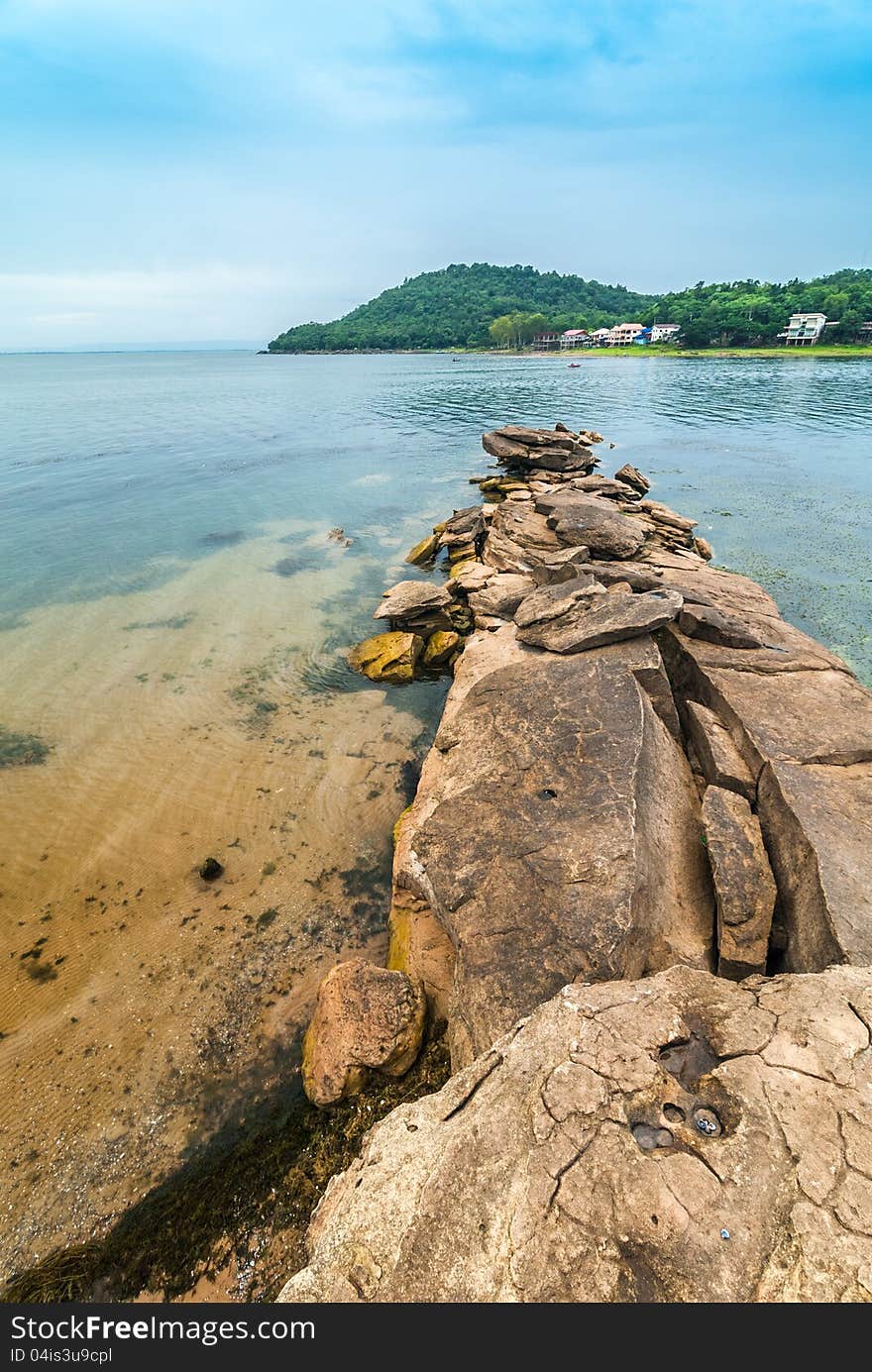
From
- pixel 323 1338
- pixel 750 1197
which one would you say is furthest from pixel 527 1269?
pixel 750 1197

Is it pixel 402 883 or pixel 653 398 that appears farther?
pixel 653 398

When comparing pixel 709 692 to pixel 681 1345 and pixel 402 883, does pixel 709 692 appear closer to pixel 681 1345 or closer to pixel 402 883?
pixel 402 883

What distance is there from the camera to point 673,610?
9234 millimetres

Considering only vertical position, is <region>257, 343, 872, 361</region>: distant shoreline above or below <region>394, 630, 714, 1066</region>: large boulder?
above

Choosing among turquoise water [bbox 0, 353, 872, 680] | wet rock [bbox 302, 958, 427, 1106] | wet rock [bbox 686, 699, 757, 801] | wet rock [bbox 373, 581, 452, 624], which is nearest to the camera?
wet rock [bbox 302, 958, 427, 1106]

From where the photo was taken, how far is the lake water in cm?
620

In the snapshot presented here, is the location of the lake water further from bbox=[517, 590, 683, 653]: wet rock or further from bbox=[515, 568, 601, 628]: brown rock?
bbox=[517, 590, 683, 653]: wet rock

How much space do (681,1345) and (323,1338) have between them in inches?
62.7

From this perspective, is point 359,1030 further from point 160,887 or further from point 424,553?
point 424,553

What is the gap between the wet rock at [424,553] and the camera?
20656 mm

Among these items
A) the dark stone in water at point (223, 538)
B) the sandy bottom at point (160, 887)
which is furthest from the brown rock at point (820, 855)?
the dark stone in water at point (223, 538)

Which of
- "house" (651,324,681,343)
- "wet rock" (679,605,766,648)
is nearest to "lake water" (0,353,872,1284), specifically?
"wet rock" (679,605,766,648)

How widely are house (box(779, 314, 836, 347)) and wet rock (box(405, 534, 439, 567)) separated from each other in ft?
460

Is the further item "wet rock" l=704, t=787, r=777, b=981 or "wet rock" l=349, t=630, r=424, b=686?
"wet rock" l=349, t=630, r=424, b=686
